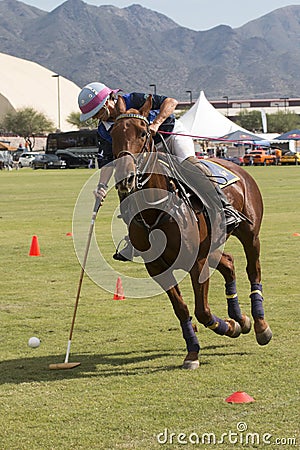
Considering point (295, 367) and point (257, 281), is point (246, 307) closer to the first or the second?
point (257, 281)

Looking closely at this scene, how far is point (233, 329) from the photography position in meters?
8.39

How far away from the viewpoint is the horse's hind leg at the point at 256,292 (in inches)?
325

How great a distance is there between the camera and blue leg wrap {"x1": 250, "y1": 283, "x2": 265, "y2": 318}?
8427 millimetres

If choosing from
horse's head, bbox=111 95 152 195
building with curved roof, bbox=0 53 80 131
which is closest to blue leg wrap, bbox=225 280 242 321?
horse's head, bbox=111 95 152 195

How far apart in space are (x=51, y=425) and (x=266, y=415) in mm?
1580

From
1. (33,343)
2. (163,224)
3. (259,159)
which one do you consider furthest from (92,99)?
(259,159)

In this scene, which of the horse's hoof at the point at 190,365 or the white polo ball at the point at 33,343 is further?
the white polo ball at the point at 33,343

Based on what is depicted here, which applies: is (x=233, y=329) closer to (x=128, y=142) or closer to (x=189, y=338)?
(x=189, y=338)

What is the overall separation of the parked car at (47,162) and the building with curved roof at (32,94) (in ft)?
299

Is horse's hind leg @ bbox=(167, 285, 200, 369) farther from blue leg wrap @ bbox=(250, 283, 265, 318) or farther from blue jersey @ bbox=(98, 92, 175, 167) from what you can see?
blue jersey @ bbox=(98, 92, 175, 167)

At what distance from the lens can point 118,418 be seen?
6277 mm

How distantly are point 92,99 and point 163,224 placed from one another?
1.30 m

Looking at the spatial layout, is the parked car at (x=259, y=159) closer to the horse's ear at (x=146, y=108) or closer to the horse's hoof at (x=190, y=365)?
the horse's hoof at (x=190, y=365)

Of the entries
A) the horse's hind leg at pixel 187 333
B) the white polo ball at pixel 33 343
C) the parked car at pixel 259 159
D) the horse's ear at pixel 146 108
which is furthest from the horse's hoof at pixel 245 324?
the parked car at pixel 259 159
